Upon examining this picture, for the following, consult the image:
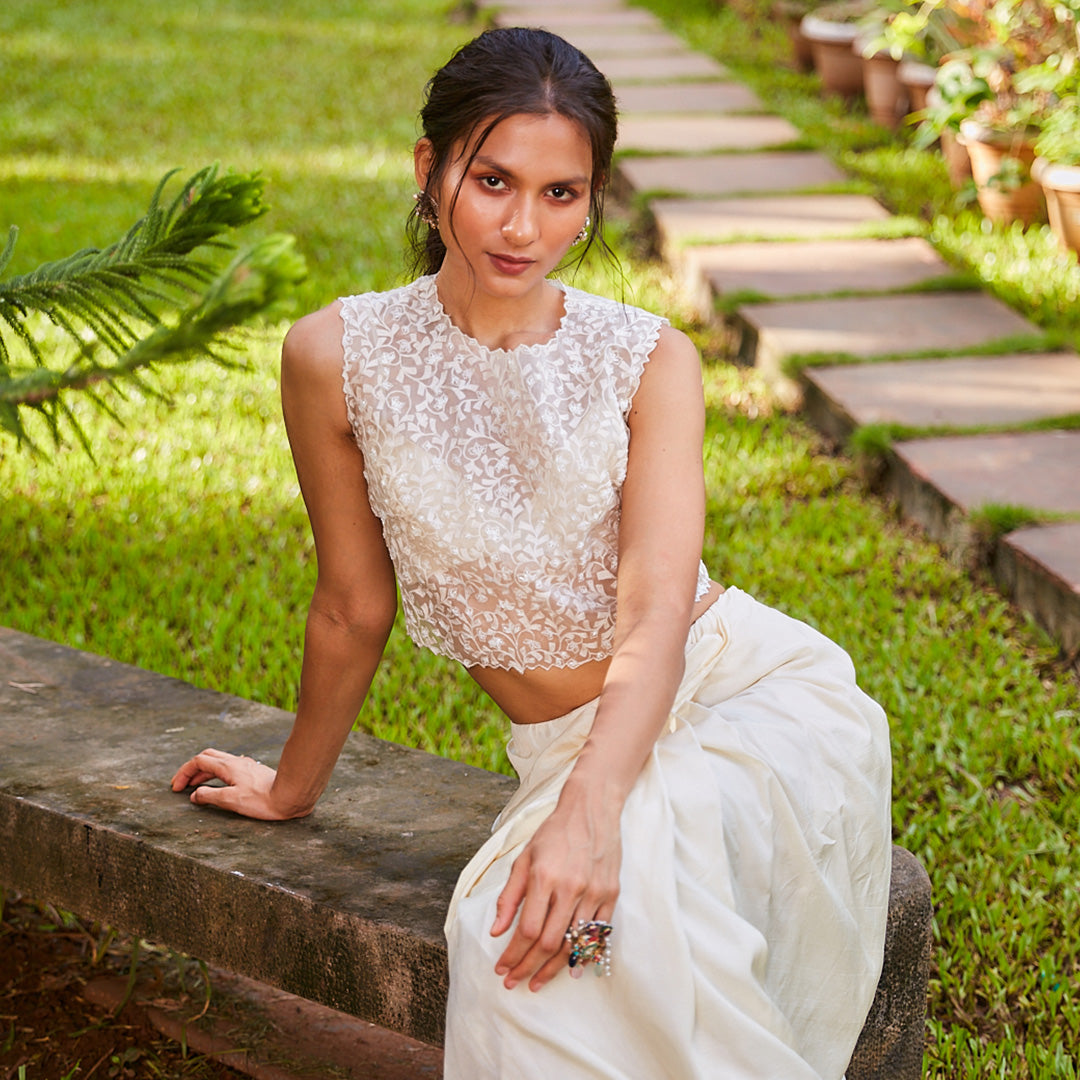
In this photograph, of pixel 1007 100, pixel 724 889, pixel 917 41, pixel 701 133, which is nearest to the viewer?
pixel 724 889

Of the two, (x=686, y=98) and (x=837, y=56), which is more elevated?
(x=837, y=56)

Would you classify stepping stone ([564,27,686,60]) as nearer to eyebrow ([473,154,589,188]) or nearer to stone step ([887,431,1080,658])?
stone step ([887,431,1080,658])

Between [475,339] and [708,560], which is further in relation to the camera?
[708,560]

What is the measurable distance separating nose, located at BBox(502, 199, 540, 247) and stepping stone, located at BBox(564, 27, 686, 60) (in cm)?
709

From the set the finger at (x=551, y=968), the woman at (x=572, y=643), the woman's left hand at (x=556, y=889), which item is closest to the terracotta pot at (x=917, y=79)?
the woman at (x=572, y=643)

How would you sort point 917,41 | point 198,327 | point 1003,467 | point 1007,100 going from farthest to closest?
point 917,41 → point 1007,100 → point 1003,467 → point 198,327

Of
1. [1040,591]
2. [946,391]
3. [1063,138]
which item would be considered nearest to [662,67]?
[1063,138]

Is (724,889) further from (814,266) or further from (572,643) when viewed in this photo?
(814,266)

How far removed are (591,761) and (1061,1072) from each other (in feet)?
3.72

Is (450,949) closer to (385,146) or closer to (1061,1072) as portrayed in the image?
(1061,1072)

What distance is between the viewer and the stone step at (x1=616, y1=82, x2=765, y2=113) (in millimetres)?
7527

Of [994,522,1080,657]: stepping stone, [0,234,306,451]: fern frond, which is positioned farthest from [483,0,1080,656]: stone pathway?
[0,234,306,451]: fern frond

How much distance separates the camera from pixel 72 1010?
253cm

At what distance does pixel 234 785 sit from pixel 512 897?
799 millimetres
